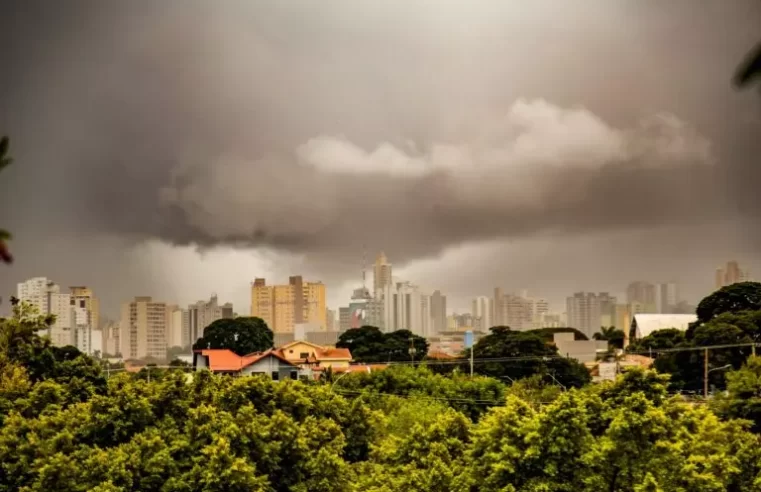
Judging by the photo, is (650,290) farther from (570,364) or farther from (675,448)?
(675,448)

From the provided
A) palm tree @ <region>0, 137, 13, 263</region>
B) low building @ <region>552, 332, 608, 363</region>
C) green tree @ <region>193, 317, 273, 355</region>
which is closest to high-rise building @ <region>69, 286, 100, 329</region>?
green tree @ <region>193, 317, 273, 355</region>

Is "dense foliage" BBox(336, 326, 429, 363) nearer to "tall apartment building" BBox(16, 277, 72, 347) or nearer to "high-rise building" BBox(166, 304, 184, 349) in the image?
"tall apartment building" BBox(16, 277, 72, 347)

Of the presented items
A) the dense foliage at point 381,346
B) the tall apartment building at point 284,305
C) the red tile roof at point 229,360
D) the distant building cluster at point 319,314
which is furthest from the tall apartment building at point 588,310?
the red tile roof at point 229,360

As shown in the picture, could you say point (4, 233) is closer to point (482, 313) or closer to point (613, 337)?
point (613, 337)

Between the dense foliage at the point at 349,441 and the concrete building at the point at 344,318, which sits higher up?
the concrete building at the point at 344,318

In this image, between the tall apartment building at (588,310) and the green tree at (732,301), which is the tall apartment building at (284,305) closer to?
the tall apartment building at (588,310)
